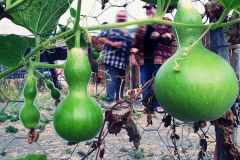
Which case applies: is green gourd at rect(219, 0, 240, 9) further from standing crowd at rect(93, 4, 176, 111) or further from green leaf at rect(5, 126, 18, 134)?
green leaf at rect(5, 126, 18, 134)

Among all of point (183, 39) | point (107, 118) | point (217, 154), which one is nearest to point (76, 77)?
point (183, 39)

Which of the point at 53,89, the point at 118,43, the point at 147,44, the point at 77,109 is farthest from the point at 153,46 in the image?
the point at 77,109

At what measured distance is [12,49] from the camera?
2.69ft

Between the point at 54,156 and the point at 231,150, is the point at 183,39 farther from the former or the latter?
the point at 54,156

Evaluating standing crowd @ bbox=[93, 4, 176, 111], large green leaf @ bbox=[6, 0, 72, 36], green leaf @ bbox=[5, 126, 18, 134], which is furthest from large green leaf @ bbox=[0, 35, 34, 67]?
green leaf @ bbox=[5, 126, 18, 134]

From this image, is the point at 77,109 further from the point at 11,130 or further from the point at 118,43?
the point at 11,130

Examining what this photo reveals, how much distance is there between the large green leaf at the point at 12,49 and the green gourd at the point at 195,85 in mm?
300

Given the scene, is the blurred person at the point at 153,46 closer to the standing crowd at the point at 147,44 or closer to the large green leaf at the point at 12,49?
A: the standing crowd at the point at 147,44

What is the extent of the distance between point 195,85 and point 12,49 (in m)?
0.37

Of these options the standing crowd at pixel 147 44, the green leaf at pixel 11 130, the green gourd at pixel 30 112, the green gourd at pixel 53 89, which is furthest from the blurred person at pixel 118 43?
the green leaf at pixel 11 130

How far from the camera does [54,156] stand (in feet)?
8.66

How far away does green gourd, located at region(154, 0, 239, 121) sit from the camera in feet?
1.88

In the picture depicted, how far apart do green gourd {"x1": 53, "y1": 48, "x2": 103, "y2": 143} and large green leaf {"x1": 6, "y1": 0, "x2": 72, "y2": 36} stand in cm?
14

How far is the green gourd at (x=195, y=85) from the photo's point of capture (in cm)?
57
